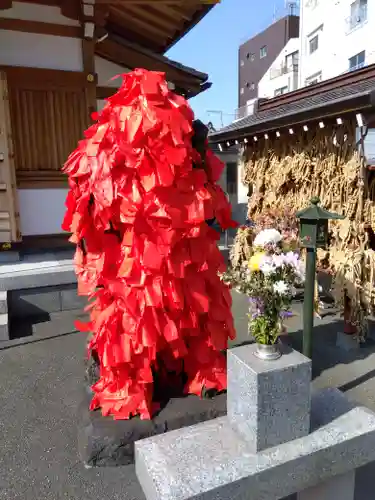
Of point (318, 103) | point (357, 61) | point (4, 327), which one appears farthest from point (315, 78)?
point (4, 327)

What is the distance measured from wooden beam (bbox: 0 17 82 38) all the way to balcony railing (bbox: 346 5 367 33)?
1978 cm

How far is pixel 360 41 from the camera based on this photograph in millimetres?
20438

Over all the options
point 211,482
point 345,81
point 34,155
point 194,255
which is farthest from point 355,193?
point 34,155

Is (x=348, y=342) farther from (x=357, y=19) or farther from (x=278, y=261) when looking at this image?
(x=357, y=19)

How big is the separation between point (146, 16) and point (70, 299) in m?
5.28

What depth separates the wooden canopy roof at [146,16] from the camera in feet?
19.7

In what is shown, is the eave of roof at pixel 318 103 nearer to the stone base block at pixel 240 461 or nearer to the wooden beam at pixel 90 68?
the wooden beam at pixel 90 68

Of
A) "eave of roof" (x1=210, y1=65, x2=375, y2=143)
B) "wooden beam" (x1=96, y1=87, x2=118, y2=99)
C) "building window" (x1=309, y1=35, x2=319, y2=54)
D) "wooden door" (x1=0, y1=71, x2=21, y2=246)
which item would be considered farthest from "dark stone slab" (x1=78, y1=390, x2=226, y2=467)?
"building window" (x1=309, y1=35, x2=319, y2=54)

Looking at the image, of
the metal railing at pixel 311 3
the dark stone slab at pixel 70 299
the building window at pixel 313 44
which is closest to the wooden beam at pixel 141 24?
the dark stone slab at pixel 70 299

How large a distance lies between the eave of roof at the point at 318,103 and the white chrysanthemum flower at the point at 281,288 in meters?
2.53

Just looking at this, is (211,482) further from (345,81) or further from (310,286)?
(345,81)

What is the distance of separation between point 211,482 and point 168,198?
1772 millimetres

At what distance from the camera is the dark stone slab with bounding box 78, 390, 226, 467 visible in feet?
9.21

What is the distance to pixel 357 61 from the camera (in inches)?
834
